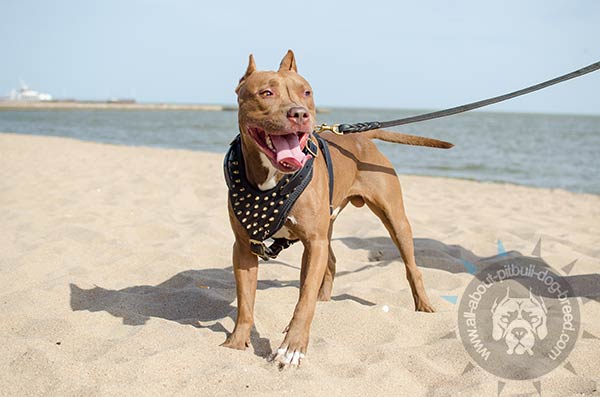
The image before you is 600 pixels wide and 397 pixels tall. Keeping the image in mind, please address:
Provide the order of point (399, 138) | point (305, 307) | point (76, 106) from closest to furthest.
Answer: point (305, 307)
point (399, 138)
point (76, 106)

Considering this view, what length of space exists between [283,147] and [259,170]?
313 mm

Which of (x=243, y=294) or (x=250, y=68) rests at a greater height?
(x=250, y=68)

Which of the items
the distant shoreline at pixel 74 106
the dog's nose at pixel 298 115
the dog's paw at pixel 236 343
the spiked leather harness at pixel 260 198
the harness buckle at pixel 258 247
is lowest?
the distant shoreline at pixel 74 106

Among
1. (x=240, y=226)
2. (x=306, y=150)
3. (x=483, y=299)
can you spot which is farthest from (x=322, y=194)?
(x=483, y=299)

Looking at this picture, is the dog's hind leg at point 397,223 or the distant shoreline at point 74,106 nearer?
the dog's hind leg at point 397,223

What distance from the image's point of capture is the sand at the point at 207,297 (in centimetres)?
268


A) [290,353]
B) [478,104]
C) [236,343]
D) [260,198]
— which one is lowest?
[236,343]

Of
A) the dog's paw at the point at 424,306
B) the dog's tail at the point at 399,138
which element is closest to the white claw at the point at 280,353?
the dog's paw at the point at 424,306

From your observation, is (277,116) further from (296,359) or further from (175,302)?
(175,302)

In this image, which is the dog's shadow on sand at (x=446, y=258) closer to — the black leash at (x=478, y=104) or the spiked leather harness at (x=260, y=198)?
the black leash at (x=478, y=104)

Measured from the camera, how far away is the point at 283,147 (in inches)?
113

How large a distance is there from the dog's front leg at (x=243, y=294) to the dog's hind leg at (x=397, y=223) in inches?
42.0

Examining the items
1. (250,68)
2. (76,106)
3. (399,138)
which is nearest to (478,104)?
(399,138)

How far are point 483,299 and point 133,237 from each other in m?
3.16
